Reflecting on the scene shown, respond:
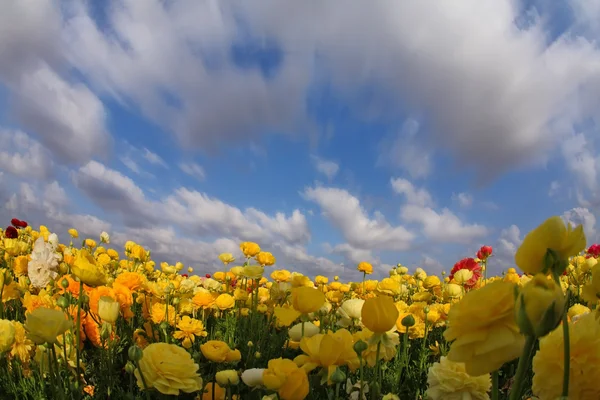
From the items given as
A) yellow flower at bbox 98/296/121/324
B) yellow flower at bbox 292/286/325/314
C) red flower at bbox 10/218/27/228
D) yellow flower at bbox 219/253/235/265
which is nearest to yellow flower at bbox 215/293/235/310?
yellow flower at bbox 219/253/235/265

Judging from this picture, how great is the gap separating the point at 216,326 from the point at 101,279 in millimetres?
1858

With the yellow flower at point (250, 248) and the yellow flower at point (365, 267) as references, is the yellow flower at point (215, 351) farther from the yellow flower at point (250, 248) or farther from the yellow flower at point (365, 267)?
the yellow flower at point (365, 267)

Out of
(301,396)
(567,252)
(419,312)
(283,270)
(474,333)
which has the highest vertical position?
(283,270)

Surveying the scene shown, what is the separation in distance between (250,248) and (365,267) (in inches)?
51.7

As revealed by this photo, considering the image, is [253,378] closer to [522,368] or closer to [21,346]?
[522,368]

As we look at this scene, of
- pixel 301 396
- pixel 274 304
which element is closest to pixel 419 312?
pixel 274 304

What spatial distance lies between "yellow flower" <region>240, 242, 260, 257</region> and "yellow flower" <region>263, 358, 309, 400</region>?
2.71 metres

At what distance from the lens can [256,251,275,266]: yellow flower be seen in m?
3.72

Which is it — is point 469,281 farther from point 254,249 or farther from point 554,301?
point 554,301

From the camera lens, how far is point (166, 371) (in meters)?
1.18

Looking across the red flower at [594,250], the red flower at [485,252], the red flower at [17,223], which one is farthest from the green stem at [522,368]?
the red flower at [17,223]

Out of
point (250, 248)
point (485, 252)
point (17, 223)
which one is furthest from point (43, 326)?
point (17, 223)

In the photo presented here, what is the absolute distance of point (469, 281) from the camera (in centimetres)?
404

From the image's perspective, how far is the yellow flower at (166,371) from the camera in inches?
45.7
